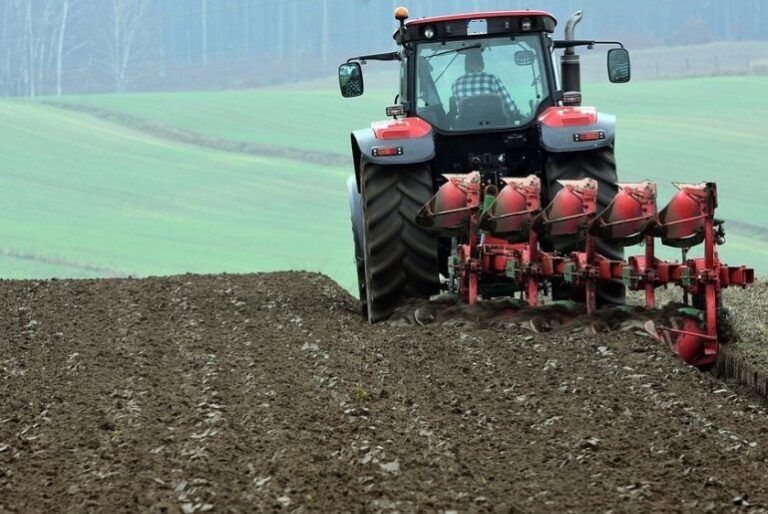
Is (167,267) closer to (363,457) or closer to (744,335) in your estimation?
(744,335)

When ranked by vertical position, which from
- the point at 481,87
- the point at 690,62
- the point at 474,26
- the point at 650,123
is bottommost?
the point at 650,123

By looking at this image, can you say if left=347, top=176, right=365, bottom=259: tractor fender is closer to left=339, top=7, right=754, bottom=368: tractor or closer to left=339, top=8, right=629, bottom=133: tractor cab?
left=339, top=7, right=754, bottom=368: tractor

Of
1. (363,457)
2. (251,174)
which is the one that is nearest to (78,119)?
(251,174)

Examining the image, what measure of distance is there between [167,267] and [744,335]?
1183 centimetres

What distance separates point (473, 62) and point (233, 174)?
61.5 ft

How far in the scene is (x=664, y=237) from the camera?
26.6 feet

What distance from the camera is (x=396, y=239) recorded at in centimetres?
941

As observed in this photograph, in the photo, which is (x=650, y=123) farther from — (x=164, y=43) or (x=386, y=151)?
(x=386, y=151)

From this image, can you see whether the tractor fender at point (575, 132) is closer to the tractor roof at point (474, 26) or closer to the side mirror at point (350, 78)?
the tractor roof at point (474, 26)

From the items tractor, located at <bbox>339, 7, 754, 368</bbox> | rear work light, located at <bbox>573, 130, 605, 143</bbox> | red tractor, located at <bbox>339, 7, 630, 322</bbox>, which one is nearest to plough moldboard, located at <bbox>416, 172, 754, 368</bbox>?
tractor, located at <bbox>339, 7, 754, 368</bbox>

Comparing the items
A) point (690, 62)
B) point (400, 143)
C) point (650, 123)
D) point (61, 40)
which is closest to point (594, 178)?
point (400, 143)

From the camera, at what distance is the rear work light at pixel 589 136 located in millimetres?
9242

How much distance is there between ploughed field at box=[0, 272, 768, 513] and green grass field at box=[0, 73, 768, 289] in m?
9.30

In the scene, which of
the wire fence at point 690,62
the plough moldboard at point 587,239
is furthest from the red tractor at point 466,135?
the wire fence at point 690,62
